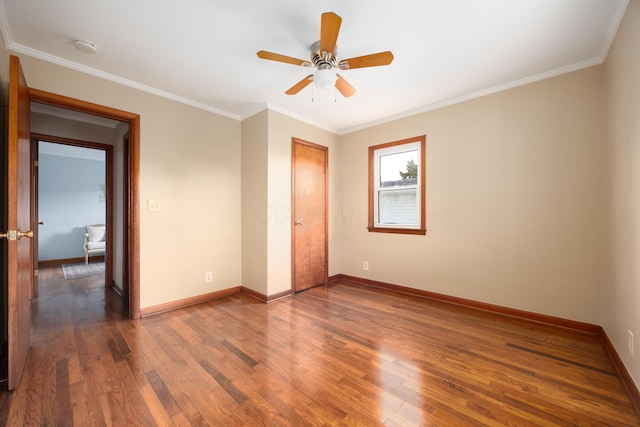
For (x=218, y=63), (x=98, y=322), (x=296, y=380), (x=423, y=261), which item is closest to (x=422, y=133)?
(x=423, y=261)

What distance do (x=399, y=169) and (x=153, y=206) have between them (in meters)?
3.18

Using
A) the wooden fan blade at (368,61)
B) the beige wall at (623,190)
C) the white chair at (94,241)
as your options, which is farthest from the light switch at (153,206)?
the white chair at (94,241)

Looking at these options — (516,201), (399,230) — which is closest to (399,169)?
(399,230)

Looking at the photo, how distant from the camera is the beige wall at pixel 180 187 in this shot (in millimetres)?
2729

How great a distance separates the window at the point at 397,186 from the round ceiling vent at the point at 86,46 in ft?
10.7

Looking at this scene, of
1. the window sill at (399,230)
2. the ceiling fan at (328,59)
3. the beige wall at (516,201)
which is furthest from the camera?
the window sill at (399,230)

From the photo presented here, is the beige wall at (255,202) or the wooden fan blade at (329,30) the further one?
the beige wall at (255,202)

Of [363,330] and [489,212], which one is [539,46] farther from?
[363,330]

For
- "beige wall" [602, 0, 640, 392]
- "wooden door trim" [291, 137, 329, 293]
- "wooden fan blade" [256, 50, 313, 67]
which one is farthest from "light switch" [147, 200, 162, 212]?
"beige wall" [602, 0, 640, 392]

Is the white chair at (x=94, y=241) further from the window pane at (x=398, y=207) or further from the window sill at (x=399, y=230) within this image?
the window pane at (x=398, y=207)

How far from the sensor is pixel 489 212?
2951 mm

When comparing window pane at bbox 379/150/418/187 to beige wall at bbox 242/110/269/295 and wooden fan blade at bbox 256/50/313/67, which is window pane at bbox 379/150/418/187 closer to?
beige wall at bbox 242/110/269/295

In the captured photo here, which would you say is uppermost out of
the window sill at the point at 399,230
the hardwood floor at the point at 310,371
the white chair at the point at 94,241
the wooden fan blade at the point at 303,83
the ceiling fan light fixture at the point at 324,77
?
the wooden fan blade at the point at 303,83

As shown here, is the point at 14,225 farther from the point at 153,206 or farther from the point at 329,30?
the point at 329,30
